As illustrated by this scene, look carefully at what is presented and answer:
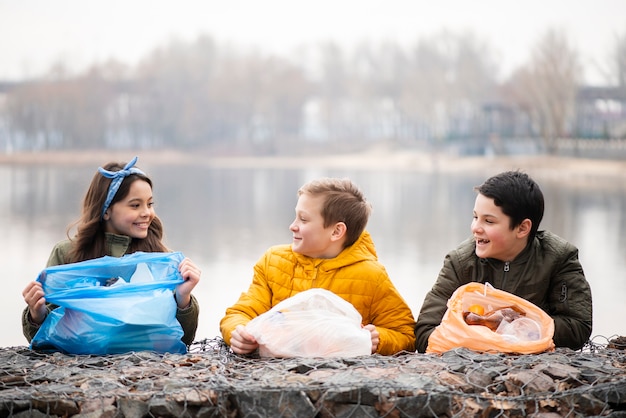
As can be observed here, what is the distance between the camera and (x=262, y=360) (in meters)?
2.04

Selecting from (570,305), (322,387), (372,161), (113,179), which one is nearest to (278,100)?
(372,161)

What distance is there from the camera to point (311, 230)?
89.4 inches

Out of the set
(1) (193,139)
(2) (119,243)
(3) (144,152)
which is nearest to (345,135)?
(1) (193,139)

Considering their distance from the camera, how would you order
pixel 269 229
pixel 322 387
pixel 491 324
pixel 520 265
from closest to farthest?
pixel 322 387
pixel 491 324
pixel 520 265
pixel 269 229

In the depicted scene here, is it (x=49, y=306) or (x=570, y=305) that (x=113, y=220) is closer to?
(x=49, y=306)

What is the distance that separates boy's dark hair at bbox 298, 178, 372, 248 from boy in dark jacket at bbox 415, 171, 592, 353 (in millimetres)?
283

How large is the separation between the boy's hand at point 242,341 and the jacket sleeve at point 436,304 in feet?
1.55

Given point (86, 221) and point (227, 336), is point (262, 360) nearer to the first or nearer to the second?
point (227, 336)

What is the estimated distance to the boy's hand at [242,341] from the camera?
207 centimetres

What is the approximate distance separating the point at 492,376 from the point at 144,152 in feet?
106

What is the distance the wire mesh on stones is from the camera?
5.80ft

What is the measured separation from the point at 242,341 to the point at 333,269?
1.15ft

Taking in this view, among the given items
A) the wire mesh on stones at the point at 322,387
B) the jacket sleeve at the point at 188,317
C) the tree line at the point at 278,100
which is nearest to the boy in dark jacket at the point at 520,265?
the wire mesh on stones at the point at 322,387

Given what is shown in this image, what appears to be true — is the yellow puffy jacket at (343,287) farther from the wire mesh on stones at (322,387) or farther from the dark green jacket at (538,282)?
the wire mesh on stones at (322,387)
